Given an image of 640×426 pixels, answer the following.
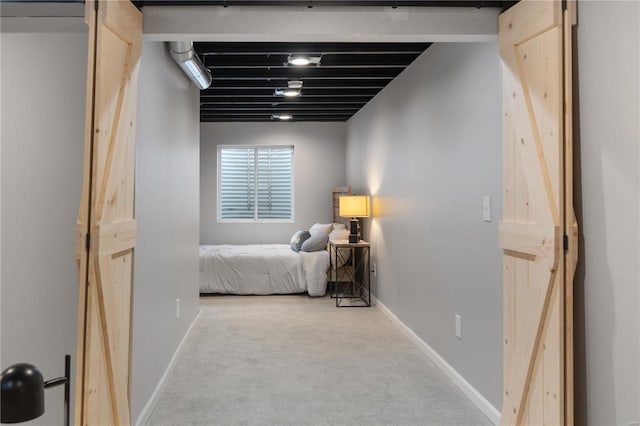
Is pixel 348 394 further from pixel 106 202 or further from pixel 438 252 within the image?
pixel 106 202

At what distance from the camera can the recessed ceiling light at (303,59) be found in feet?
12.6

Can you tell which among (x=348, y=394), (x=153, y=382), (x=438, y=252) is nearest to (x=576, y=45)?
(x=438, y=252)

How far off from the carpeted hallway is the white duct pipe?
2.20 meters

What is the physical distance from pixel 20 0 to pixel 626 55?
2627mm

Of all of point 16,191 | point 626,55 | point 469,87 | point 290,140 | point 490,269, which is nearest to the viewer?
point 626,55

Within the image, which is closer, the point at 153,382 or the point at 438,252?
the point at 153,382

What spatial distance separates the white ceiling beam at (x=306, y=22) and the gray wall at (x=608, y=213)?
0.58 meters

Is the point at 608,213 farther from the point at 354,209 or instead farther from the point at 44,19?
the point at 354,209

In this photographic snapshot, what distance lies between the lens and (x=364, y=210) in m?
5.61

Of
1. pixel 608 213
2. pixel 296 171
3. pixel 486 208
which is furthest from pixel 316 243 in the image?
pixel 608 213

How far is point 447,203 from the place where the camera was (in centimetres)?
327

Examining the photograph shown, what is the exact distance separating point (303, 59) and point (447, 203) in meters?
1.71

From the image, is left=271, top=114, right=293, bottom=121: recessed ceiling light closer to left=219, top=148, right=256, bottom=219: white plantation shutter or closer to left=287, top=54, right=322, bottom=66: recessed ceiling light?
→ left=219, top=148, right=256, bottom=219: white plantation shutter

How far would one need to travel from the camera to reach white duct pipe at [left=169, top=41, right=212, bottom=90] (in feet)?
10.2
